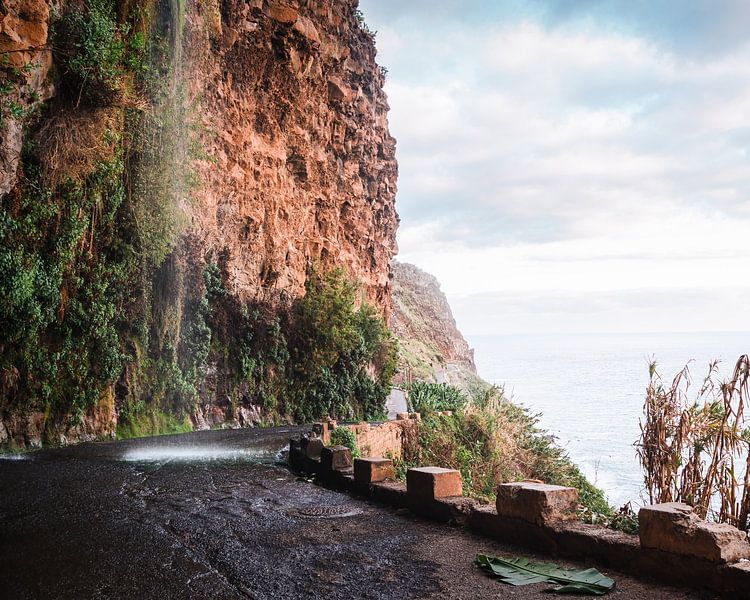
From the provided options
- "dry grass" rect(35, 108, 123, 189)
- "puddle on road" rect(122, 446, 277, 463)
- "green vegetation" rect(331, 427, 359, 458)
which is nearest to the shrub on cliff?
"green vegetation" rect(331, 427, 359, 458)

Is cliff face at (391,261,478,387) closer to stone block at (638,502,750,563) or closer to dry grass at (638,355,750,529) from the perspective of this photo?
dry grass at (638,355,750,529)

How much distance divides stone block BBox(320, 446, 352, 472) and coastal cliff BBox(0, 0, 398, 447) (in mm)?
6877

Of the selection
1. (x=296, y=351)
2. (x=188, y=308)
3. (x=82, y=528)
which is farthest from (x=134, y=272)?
(x=82, y=528)

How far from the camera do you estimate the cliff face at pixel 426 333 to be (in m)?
42.9

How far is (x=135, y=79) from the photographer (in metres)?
15.4

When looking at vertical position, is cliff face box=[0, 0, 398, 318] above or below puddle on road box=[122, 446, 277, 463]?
above

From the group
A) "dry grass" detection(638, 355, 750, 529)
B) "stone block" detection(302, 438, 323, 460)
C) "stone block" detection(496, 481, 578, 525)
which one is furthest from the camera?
"stone block" detection(302, 438, 323, 460)

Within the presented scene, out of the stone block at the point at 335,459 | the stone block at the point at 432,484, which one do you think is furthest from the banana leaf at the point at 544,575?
the stone block at the point at 335,459

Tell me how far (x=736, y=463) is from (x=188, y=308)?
1528cm

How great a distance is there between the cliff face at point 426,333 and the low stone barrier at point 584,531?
94.8 ft

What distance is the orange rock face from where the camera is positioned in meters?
19.6

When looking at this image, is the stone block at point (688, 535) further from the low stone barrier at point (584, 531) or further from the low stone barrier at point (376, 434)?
the low stone barrier at point (376, 434)

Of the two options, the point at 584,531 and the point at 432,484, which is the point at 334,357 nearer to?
the point at 432,484

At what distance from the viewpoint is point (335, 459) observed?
8.61 meters
